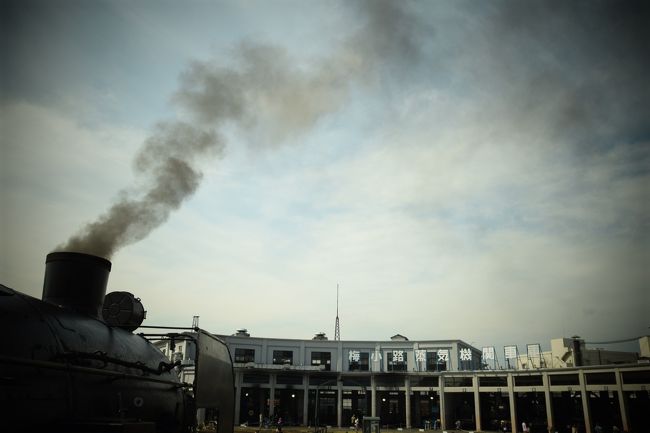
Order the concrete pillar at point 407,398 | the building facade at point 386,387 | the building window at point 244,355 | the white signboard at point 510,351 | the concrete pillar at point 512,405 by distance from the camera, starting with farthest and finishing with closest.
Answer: the building window at point 244,355 < the concrete pillar at point 407,398 < the white signboard at point 510,351 < the building facade at point 386,387 < the concrete pillar at point 512,405

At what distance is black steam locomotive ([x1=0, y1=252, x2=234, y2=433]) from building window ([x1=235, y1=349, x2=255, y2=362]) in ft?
130

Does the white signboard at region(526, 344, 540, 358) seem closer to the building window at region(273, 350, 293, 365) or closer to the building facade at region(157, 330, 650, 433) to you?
the building facade at region(157, 330, 650, 433)

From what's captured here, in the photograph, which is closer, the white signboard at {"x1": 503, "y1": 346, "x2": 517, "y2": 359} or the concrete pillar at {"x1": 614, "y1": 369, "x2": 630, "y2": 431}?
the concrete pillar at {"x1": 614, "y1": 369, "x2": 630, "y2": 431}

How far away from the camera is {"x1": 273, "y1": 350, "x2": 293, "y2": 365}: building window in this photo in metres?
47.8

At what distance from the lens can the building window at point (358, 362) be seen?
4703cm

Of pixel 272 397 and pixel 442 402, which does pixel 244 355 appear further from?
pixel 442 402

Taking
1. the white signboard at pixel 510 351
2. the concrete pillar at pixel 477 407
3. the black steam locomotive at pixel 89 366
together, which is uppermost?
the white signboard at pixel 510 351

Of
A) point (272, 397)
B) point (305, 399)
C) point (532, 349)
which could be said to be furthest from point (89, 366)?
point (532, 349)

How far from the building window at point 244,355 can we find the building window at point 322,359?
21.2 feet

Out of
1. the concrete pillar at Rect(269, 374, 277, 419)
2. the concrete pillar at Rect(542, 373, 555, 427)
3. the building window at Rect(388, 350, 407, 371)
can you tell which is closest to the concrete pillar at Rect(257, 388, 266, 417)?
the concrete pillar at Rect(269, 374, 277, 419)

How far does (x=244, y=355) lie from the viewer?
156 ft

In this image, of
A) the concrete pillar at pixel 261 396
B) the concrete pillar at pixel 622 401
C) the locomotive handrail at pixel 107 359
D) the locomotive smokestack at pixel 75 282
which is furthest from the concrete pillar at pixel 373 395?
→ the locomotive smokestack at pixel 75 282

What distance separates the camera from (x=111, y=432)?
5375mm

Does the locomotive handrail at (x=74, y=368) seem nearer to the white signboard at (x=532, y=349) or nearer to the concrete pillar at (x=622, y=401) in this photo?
the concrete pillar at (x=622, y=401)
